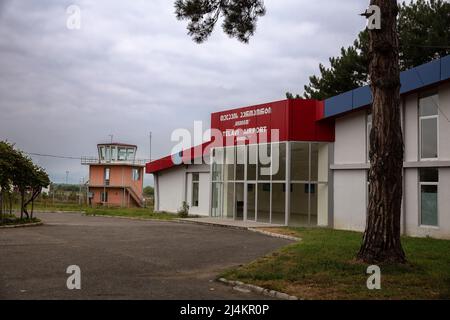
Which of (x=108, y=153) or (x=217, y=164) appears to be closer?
(x=217, y=164)

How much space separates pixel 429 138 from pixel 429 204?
2.23 metres

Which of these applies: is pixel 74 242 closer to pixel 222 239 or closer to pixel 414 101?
pixel 222 239

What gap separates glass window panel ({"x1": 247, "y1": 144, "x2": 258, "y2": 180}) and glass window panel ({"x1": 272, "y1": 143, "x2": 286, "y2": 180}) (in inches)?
52.9

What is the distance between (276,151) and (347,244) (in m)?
9.42

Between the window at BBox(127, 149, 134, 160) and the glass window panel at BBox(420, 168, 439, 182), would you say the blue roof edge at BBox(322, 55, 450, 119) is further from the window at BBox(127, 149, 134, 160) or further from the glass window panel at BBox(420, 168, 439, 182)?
the window at BBox(127, 149, 134, 160)

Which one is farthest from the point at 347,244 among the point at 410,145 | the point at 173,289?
the point at 173,289

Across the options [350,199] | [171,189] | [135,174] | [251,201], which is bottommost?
[251,201]

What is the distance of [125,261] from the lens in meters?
11.1

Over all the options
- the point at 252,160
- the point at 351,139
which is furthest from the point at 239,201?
→ the point at 351,139

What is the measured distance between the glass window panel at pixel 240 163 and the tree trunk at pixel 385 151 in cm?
1493

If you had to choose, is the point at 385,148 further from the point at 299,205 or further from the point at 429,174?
the point at 299,205

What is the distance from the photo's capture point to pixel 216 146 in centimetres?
2702

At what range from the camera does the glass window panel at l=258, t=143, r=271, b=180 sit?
23234 millimetres

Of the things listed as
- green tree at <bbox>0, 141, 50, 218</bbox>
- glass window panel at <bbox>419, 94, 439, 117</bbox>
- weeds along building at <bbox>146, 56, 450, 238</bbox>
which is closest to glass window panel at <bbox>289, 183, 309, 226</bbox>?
weeds along building at <bbox>146, 56, 450, 238</bbox>
